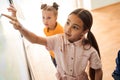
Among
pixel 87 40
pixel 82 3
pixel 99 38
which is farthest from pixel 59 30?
pixel 82 3

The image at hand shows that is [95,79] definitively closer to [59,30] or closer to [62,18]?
[59,30]

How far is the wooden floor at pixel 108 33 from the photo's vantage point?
6.13 feet

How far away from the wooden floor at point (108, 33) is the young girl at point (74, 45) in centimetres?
75

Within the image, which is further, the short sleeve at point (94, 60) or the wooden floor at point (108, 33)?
the wooden floor at point (108, 33)

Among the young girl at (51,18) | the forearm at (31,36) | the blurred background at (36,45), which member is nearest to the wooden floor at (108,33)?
the blurred background at (36,45)

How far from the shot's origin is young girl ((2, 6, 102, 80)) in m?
0.90

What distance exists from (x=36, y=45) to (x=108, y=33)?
80 cm

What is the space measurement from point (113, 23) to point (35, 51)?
41.0 inches

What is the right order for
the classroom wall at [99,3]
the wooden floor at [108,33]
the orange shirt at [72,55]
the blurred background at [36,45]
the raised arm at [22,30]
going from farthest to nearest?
1. the classroom wall at [99,3]
2. the wooden floor at [108,33]
3. the blurred background at [36,45]
4. the orange shirt at [72,55]
5. the raised arm at [22,30]

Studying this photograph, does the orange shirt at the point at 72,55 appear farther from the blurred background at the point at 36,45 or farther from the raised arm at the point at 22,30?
the blurred background at the point at 36,45

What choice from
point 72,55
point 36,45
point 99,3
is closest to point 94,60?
point 72,55

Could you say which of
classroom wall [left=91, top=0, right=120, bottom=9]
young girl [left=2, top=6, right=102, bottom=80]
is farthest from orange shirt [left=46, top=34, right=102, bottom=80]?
classroom wall [left=91, top=0, right=120, bottom=9]

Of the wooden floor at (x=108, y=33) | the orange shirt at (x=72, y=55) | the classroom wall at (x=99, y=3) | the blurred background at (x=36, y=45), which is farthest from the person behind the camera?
the classroom wall at (x=99, y=3)

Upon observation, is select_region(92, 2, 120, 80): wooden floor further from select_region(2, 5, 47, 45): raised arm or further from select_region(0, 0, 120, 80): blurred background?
select_region(2, 5, 47, 45): raised arm
